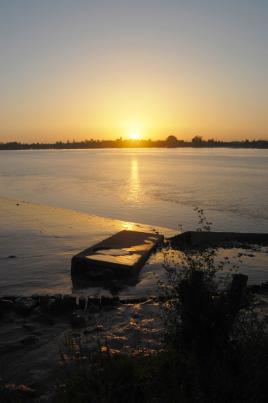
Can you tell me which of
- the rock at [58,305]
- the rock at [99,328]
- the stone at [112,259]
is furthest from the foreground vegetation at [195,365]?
the stone at [112,259]

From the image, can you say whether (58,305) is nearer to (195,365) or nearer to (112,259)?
(112,259)

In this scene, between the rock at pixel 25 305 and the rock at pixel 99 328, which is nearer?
the rock at pixel 99 328

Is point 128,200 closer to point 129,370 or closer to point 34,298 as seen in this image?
point 34,298

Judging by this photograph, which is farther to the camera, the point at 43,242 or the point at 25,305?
the point at 43,242

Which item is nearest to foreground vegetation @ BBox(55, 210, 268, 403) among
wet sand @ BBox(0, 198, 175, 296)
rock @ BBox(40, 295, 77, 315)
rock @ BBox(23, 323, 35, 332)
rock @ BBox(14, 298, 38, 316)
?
rock @ BBox(23, 323, 35, 332)

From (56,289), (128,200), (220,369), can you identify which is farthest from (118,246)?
(128,200)

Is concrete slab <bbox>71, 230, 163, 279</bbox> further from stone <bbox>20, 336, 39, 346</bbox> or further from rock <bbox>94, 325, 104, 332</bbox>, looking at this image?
stone <bbox>20, 336, 39, 346</bbox>

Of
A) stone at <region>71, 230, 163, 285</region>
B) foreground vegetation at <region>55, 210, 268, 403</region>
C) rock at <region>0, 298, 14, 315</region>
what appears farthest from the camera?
stone at <region>71, 230, 163, 285</region>

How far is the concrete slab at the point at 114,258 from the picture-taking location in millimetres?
12930

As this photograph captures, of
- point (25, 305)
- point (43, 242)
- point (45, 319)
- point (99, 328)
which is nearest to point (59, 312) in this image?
point (45, 319)

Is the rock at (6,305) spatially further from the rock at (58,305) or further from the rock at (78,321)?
the rock at (78,321)

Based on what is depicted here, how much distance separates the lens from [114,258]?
13672mm

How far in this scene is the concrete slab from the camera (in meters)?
12.9

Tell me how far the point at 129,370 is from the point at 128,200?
97.9 ft
